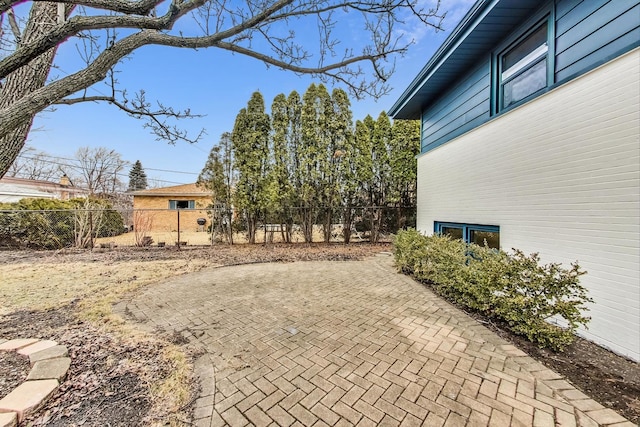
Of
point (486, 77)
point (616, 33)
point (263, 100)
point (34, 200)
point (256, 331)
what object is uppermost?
point (263, 100)

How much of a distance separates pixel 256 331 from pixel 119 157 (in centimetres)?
3184

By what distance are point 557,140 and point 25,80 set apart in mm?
5781

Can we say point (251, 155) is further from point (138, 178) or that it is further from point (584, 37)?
point (138, 178)

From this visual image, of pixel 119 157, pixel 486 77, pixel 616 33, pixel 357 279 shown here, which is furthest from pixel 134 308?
pixel 119 157

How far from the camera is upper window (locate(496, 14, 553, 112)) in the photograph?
3.80 m

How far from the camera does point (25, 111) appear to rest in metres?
1.93

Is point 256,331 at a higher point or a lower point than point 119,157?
lower

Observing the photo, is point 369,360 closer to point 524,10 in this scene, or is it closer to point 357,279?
point 357,279

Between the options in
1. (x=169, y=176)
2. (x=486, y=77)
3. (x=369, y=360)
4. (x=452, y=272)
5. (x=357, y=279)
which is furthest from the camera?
(x=169, y=176)

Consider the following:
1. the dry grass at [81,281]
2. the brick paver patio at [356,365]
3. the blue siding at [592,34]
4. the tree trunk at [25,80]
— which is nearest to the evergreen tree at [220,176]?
the dry grass at [81,281]

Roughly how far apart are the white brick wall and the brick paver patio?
3.86 feet

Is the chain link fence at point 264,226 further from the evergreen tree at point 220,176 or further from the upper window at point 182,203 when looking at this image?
the upper window at point 182,203

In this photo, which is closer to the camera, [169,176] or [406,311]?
[406,311]

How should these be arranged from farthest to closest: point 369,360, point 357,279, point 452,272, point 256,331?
point 357,279 → point 452,272 → point 256,331 → point 369,360
